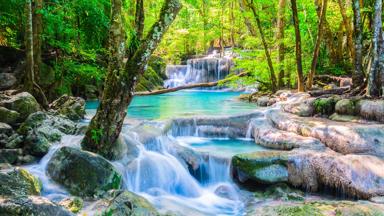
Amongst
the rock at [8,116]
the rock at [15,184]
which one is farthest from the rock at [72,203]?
the rock at [8,116]

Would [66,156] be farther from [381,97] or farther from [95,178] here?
[381,97]

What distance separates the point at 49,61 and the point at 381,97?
1035 cm

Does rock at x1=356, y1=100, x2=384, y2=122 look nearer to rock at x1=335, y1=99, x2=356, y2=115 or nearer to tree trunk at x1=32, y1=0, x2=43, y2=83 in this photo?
rock at x1=335, y1=99, x2=356, y2=115

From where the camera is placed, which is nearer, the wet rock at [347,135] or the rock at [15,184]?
the rock at [15,184]

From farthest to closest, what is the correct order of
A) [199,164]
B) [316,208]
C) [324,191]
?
[199,164]
[324,191]
[316,208]

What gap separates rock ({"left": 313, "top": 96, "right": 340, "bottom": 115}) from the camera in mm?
8875

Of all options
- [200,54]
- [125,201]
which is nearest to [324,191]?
[125,201]

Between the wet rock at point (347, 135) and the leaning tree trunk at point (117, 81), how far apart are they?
405 cm

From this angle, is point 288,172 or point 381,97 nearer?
point 288,172

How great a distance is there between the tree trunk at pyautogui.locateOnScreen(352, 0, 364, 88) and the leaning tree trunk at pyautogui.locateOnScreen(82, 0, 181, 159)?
18.3 feet

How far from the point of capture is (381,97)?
782 cm

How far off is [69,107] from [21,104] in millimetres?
2202

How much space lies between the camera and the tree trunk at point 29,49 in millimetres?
8164

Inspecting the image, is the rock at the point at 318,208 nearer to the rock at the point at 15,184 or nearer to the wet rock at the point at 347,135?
the wet rock at the point at 347,135
